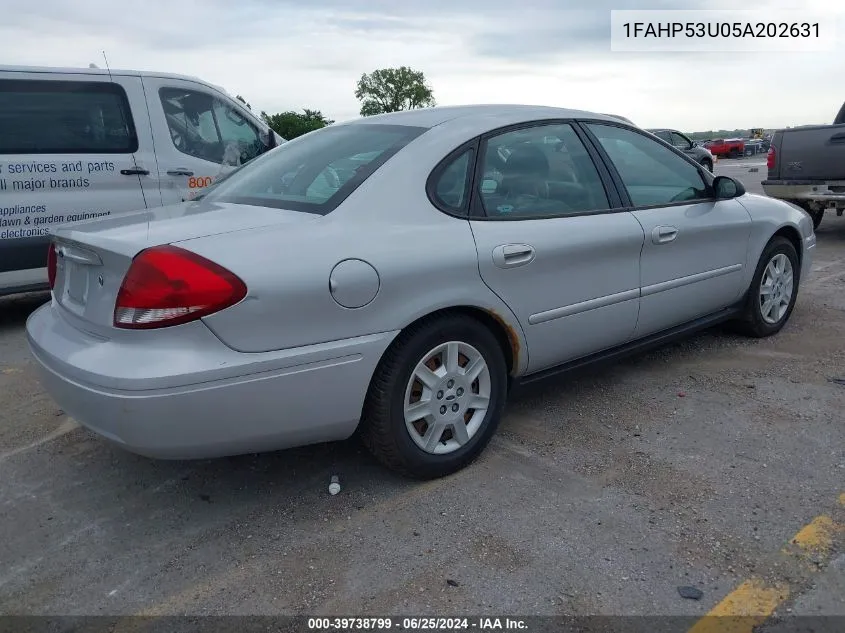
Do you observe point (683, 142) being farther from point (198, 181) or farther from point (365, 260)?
point (365, 260)

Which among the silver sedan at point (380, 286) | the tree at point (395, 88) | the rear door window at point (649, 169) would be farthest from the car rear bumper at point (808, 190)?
the tree at point (395, 88)

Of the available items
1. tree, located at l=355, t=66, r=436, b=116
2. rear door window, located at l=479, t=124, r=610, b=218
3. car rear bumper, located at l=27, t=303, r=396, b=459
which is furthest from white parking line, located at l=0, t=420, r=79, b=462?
tree, located at l=355, t=66, r=436, b=116

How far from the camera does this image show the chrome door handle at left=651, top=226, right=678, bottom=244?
12.5 ft

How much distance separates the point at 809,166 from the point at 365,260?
25.0 feet

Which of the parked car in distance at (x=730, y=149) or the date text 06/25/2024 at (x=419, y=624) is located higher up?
the parked car in distance at (x=730, y=149)

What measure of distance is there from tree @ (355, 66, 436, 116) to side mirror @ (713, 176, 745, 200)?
8946cm

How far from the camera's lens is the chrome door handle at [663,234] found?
12.5ft

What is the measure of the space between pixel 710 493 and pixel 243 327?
190cm

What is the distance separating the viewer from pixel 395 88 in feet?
306

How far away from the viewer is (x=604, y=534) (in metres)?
2.68

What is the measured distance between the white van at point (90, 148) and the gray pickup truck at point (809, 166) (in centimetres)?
637

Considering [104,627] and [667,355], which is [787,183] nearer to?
[667,355]

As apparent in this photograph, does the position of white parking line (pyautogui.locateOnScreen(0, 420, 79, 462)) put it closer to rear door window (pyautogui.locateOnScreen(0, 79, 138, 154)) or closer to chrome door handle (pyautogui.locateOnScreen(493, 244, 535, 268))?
chrome door handle (pyautogui.locateOnScreen(493, 244, 535, 268))

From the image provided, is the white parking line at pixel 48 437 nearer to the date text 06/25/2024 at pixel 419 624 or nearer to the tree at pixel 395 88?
the date text 06/25/2024 at pixel 419 624
